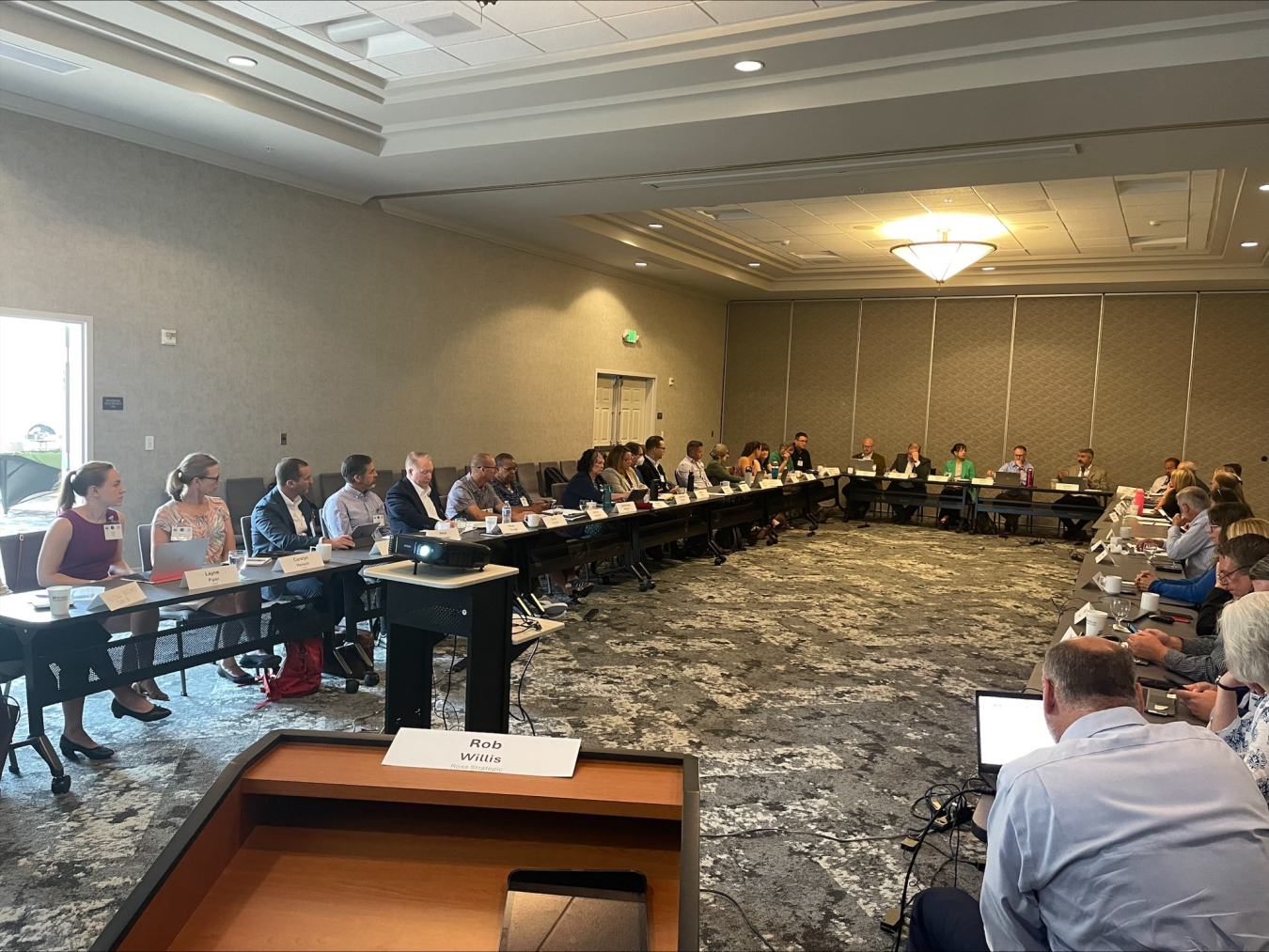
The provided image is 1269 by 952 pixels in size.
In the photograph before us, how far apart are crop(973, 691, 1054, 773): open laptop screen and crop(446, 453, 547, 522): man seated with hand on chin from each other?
14.1 feet

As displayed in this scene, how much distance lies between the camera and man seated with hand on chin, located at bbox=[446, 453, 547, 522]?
6434mm

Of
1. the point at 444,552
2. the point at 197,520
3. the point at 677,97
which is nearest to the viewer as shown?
the point at 444,552

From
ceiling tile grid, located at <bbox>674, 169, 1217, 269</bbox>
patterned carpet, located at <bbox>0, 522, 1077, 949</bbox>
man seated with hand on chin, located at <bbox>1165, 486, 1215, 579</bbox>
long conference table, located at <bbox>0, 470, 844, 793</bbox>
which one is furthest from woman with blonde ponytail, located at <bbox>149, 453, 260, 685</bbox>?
ceiling tile grid, located at <bbox>674, 169, 1217, 269</bbox>

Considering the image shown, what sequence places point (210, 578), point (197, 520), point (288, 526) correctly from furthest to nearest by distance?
point (288, 526) < point (197, 520) < point (210, 578)

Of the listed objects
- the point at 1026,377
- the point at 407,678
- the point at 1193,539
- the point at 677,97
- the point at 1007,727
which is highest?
the point at 677,97

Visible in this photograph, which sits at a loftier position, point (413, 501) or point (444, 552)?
point (444, 552)

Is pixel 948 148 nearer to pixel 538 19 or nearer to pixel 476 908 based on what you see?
pixel 538 19

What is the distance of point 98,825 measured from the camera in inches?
123

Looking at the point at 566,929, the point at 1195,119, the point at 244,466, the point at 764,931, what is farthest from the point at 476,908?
the point at 244,466

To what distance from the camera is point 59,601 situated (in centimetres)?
338

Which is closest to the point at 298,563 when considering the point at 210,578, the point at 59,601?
the point at 210,578

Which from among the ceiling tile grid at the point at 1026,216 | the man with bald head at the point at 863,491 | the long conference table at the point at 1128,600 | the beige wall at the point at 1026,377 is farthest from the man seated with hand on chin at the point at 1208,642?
the beige wall at the point at 1026,377

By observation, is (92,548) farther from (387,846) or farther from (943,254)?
(943,254)

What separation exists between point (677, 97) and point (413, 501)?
3063 millimetres
